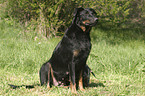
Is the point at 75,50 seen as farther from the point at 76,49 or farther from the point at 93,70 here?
the point at 93,70

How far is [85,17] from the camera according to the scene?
11.3 feet

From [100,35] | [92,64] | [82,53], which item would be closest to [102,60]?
[92,64]

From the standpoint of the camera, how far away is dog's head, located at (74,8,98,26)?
3374mm

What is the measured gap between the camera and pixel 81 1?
8453mm

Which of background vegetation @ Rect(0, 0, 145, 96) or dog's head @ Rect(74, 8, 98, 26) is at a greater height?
dog's head @ Rect(74, 8, 98, 26)

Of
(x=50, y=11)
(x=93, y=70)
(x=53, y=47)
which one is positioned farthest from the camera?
(x=50, y=11)

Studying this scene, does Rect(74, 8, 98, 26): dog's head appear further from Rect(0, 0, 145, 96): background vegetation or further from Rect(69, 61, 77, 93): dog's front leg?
Rect(0, 0, 145, 96): background vegetation

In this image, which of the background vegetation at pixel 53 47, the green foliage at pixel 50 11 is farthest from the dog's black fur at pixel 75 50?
the green foliage at pixel 50 11

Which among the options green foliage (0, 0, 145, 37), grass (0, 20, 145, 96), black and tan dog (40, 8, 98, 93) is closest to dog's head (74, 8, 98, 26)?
black and tan dog (40, 8, 98, 93)

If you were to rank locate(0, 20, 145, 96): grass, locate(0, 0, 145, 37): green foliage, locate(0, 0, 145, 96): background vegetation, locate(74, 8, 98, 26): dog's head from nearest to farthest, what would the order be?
1. locate(74, 8, 98, 26): dog's head
2. locate(0, 20, 145, 96): grass
3. locate(0, 0, 145, 96): background vegetation
4. locate(0, 0, 145, 37): green foliage

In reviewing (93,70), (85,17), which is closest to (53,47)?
(93,70)

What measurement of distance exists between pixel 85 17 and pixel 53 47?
11.8 ft

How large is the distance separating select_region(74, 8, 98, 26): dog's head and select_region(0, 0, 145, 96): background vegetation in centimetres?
120

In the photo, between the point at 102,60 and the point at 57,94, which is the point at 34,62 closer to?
the point at 102,60
